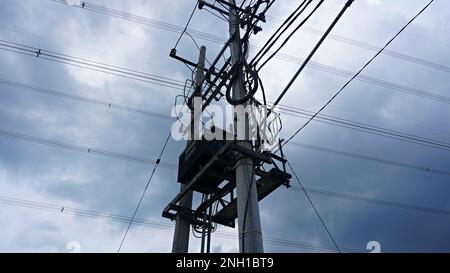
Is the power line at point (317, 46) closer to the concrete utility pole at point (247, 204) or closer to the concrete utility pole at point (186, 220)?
the concrete utility pole at point (247, 204)

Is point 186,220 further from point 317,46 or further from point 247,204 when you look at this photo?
point 317,46

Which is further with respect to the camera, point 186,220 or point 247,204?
point 186,220

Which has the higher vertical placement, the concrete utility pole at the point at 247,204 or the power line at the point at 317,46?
the power line at the point at 317,46

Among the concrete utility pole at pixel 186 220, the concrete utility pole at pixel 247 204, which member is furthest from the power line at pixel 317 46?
the concrete utility pole at pixel 186 220

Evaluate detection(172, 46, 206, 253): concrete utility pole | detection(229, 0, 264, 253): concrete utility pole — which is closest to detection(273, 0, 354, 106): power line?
detection(229, 0, 264, 253): concrete utility pole

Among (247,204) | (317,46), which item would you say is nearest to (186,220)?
(247,204)

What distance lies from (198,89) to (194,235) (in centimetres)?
435

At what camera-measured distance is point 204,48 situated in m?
11.9

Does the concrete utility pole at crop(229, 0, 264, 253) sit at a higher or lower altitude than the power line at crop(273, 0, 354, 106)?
lower

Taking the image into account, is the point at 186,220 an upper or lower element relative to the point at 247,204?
upper

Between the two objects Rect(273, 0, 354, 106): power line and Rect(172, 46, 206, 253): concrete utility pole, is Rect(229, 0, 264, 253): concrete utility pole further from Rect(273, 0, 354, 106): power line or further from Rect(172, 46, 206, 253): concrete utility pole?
Rect(172, 46, 206, 253): concrete utility pole
